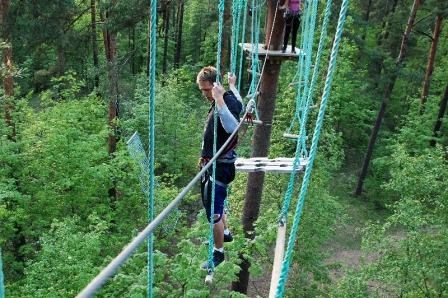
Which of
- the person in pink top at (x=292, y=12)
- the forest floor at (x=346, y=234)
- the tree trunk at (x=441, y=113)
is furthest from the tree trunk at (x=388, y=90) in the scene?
the person in pink top at (x=292, y=12)

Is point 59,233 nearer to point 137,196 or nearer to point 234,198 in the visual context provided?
point 137,196

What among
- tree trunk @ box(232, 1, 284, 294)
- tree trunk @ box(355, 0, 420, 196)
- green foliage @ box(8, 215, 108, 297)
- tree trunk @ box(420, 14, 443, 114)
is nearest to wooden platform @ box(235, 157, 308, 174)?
tree trunk @ box(232, 1, 284, 294)

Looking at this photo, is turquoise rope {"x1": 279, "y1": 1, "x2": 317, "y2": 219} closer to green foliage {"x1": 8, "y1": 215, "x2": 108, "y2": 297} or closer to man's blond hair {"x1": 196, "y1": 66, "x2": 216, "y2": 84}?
man's blond hair {"x1": 196, "y1": 66, "x2": 216, "y2": 84}

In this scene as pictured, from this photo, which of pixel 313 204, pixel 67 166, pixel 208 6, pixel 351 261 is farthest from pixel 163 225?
pixel 208 6

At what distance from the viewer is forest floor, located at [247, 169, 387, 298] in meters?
11.3

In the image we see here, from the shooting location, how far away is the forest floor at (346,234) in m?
11.3

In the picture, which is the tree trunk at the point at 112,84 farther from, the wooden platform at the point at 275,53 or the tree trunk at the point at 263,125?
the wooden platform at the point at 275,53

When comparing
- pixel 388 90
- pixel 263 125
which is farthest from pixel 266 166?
pixel 388 90

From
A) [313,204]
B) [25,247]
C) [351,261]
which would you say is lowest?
[351,261]

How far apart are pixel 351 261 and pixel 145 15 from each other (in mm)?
8198

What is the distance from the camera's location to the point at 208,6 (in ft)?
78.9

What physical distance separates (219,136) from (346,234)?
1124 cm

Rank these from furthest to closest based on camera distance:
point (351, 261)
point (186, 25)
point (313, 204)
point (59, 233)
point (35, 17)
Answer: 1. point (186, 25)
2. point (351, 261)
3. point (35, 17)
4. point (313, 204)
5. point (59, 233)

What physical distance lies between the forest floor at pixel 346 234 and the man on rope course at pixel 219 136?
756cm
